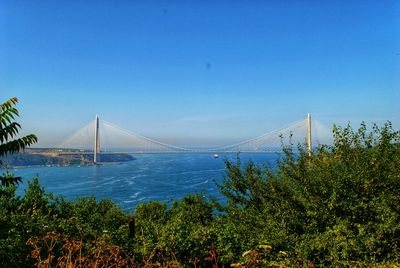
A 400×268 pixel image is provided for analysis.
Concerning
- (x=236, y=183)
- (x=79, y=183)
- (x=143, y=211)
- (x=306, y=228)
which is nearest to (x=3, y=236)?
(x=306, y=228)

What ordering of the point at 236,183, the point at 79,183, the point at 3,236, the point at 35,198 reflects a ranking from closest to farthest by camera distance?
1. the point at 3,236
2. the point at 35,198
3. the point at 236,183
4. the point at 79,183

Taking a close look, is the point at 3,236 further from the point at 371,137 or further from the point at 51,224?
the point at 371,137

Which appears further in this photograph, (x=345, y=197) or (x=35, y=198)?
(x=35, y=198)

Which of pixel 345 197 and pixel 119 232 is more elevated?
pixel 345 197

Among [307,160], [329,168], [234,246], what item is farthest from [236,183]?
[234,246]

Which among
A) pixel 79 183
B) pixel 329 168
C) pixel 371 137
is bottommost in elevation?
pixel 79 183

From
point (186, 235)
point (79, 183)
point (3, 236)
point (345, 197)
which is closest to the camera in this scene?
point (3, 236)
